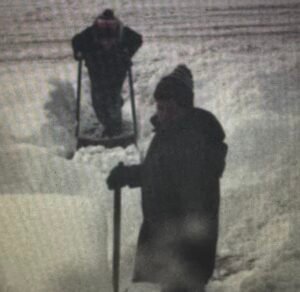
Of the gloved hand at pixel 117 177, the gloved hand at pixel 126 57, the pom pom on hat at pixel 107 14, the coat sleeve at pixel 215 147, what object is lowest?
the gloved hand at pixel 117 177

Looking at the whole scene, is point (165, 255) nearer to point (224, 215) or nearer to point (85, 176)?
point (224, 215)

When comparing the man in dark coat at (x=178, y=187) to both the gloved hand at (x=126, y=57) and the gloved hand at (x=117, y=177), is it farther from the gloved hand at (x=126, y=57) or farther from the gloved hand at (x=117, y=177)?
the gloved hand at (x=126, y=57)

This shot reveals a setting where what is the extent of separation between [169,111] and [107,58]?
0.53 meters

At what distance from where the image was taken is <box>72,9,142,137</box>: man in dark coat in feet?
10.7

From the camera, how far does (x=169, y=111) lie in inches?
127

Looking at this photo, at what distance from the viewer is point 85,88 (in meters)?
3.35

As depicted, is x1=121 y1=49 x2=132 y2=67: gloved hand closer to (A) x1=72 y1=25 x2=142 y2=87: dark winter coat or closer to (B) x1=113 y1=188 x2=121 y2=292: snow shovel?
(A) x1=72 y1=25 x2=142 y2=87: dark winter coat

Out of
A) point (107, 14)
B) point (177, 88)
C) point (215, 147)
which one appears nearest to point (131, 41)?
point (107, 14)

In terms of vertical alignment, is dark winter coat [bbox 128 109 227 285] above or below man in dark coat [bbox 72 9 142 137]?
below

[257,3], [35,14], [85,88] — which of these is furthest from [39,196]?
[257,3]

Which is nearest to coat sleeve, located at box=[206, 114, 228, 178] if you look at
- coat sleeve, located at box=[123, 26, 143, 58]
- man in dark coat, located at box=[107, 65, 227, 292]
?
man in dark coat, located at box=[107, 65, 227, 292]

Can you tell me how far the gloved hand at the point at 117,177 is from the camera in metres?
3.29

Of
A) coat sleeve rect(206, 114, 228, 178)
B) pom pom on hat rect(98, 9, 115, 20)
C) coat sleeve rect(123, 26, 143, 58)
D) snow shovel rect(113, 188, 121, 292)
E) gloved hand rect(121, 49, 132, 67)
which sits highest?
pom pom on hat rect(98, 9, 115, 20)

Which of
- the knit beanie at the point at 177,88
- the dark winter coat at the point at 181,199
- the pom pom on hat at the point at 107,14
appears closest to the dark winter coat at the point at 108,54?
the pom pom on hat at the point at 107,14
